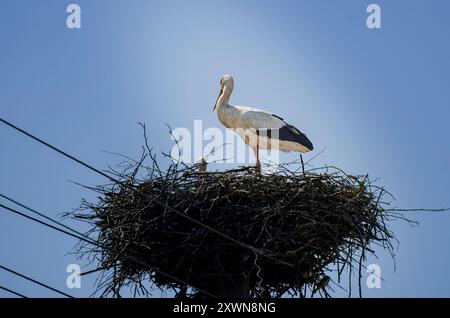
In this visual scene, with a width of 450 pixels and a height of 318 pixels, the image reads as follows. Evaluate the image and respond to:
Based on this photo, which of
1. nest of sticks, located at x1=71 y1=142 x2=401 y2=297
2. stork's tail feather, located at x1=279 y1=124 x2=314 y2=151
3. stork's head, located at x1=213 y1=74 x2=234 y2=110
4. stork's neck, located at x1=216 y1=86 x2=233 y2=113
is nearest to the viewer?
nest of sticks, located at x1=71 y1=142 x2=401 y2=297

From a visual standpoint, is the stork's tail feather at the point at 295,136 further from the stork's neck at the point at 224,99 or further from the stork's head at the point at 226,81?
the stork's head at the point at 226,81

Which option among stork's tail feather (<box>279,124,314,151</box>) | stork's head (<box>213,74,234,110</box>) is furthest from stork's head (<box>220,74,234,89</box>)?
stork's tail feather (<box>279,124,314,151</box>)

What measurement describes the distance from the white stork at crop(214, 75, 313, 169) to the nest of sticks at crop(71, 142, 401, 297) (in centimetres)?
257

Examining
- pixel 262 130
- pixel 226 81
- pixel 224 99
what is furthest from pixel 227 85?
pixel 262 130

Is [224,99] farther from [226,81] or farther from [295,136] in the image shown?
[295,136]

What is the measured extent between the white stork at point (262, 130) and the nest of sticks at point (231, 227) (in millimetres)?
2568

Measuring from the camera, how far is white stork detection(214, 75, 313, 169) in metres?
12.6

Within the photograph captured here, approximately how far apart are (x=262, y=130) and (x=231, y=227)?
3197 millimetres

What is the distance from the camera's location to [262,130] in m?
12.6

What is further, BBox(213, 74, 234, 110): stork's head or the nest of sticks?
BBox(213, 74, 234, 110): stork's head

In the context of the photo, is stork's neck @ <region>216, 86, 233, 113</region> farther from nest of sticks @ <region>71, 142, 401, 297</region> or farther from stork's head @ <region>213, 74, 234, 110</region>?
nest of sticks @ <region>71, 142, 401, 297</region>
